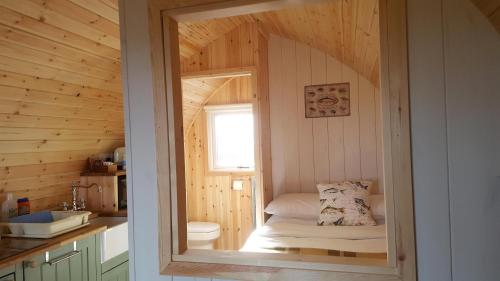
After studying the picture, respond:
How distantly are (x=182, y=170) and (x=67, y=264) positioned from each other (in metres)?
1.47

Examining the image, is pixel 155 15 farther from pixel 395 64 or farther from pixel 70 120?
pixel 70 120

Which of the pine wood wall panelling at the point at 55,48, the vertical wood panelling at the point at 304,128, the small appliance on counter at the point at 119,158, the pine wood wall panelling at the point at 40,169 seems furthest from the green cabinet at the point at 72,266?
the vertical wood panelling at the point at 304,128

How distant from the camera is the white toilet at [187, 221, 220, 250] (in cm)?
354

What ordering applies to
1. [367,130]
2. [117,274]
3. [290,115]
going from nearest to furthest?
[117,274], [367,130], [290,115]

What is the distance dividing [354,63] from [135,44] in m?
2.19

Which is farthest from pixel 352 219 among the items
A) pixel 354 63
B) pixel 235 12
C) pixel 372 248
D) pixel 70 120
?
pixel 70 120

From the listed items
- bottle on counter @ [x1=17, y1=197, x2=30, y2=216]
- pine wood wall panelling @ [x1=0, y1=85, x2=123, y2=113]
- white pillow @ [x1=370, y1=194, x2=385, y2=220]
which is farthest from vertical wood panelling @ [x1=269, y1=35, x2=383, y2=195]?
bottle on counter @ [x1=17, y1=197, x2=30, y2=216]

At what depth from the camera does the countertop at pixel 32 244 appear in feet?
6.03

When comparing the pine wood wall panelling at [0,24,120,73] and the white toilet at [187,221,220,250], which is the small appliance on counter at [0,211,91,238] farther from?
the white toilet at [187,221,220,250]

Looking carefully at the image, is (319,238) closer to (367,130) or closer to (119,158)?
(367,130)

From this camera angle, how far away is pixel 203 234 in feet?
11.6

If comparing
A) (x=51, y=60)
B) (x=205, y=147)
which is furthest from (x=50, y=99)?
(x=205, y=147)

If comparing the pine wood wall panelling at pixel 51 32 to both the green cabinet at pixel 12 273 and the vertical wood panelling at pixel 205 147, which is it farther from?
the green cabinet at pixel 12 273

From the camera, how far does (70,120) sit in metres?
2.53
